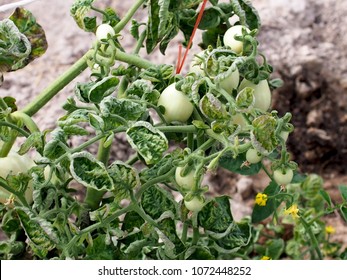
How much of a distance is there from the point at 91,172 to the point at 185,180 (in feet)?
0.32

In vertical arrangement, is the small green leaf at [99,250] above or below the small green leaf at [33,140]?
below

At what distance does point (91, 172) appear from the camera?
73cm

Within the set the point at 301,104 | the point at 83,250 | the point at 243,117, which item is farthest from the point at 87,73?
the point at 243,117

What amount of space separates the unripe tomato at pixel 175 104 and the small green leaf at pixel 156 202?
3.9 inches

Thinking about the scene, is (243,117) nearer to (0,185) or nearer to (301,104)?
(0,185)

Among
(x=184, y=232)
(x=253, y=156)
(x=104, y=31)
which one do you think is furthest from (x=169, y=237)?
(x=104, y=31)

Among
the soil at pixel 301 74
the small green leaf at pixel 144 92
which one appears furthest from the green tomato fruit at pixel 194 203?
the soil at pixel 301 74

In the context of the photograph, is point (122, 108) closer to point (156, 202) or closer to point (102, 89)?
point (102, 89)

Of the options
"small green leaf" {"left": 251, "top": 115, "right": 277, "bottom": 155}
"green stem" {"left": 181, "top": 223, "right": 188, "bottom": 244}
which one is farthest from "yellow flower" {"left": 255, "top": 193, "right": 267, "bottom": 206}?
"small green leaf" {"left": 251, "top": 115, "right": 277, "bottom": 155}

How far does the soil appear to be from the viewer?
1519mm

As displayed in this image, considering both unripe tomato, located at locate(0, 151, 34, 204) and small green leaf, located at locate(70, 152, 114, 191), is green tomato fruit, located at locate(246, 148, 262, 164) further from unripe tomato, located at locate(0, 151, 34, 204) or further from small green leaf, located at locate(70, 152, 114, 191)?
unripe tomato, located at locate(0, 151, 34, 204)

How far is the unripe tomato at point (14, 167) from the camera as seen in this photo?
0.82m

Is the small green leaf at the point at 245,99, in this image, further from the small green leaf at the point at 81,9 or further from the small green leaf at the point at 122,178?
the small green leaf at the point at 81,9

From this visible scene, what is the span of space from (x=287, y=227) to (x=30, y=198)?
779 mm
